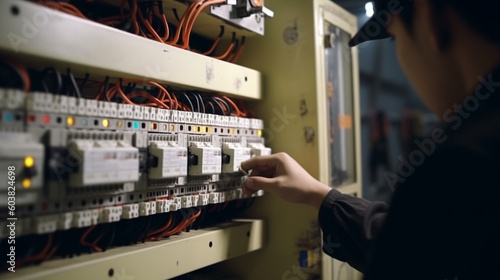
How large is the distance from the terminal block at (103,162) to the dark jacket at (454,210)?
526mm

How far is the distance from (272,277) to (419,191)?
89cm

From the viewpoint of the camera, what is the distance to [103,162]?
80cm

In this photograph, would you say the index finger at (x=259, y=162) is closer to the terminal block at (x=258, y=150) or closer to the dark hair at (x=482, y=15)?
the terminal block at (x=258, y=150)

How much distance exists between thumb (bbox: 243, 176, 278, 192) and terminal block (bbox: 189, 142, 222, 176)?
160 millimetres

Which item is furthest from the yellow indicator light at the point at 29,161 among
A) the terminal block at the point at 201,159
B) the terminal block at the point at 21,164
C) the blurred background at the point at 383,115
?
the blurred background at the point at 383,115

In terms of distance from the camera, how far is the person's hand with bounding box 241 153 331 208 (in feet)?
3.96

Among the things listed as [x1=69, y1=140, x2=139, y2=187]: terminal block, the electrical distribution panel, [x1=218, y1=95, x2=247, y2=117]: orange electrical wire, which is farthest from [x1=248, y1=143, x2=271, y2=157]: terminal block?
[x1=69, y1=140, x2=139, y2=187]: terminal block

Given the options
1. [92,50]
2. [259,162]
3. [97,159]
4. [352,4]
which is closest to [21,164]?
[97,159]

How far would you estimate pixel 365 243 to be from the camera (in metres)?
1.09

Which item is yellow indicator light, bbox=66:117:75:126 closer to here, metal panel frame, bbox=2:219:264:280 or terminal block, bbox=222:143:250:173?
metal panel frame, bbox=2:219:264:280

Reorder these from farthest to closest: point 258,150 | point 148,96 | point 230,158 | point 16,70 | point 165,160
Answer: point 258,150, point 230,158, point 148,96, point 165,160, point 16,70

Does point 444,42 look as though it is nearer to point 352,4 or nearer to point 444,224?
point 444,224

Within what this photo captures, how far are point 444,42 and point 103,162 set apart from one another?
715 millimetres

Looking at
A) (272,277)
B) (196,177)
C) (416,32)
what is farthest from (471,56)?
(272,277)
